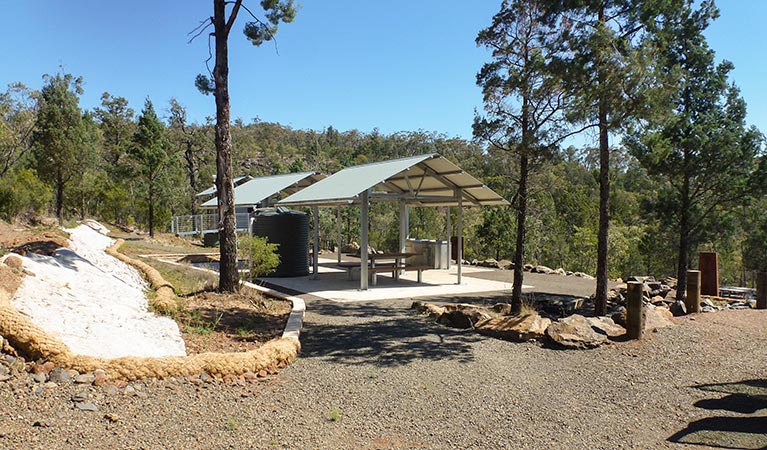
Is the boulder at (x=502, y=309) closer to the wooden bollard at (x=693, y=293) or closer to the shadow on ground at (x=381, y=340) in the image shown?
the shadow on ground at (x=381, y=340)

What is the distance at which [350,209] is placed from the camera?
2691 centimetres

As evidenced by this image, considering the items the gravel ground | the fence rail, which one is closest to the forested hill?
the fence rail

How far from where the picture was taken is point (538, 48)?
8.67 meters

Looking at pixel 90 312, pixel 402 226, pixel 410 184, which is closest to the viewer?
pixel 90 312

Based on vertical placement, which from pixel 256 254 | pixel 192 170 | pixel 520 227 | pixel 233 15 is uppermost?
pixel 192 170

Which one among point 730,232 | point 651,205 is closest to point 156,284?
point 651,205

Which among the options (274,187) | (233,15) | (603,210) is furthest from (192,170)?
(603,210)

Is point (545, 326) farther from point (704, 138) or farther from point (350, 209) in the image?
point (350, 209)

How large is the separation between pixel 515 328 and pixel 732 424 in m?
2.88

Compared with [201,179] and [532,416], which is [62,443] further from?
[201,179]

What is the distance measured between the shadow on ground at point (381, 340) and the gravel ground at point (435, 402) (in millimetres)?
40

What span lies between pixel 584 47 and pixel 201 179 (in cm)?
3550

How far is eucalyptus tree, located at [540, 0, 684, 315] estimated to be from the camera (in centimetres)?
757

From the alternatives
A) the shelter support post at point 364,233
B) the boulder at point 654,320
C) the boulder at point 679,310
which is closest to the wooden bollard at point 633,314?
the boulder at point 654,320
